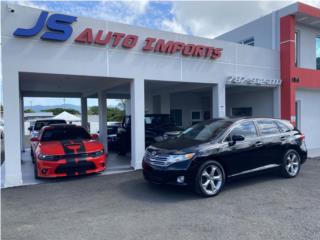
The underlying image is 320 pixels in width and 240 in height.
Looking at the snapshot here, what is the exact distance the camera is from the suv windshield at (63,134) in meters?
7.94

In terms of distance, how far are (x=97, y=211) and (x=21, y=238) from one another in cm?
131

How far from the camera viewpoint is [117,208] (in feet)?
15.8

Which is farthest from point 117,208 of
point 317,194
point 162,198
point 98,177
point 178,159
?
point 317,194

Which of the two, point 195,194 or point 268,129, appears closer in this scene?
point 195,194

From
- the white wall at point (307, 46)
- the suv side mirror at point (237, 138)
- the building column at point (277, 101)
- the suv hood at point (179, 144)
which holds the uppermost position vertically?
the white wall at point (307, 46)

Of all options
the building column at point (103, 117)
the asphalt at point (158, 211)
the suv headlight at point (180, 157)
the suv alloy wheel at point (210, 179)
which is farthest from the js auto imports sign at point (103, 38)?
the suv alloy wheel at point (210, 179)

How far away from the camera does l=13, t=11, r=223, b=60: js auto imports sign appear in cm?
677

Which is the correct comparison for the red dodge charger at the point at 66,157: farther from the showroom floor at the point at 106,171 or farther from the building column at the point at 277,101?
the building column at the point at 277,101

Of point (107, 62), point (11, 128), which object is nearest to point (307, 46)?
point (107, 62)

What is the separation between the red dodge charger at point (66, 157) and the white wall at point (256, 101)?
8.26 meters

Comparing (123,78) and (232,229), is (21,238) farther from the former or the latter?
(123,78)

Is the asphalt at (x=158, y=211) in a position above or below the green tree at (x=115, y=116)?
below

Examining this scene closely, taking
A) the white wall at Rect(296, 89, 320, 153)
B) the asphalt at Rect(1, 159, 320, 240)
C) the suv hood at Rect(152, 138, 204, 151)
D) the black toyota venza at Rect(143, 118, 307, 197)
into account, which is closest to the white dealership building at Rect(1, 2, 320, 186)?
the white wall at Rect(296, 89, 320, 153)

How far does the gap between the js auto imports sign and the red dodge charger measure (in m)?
2.87
